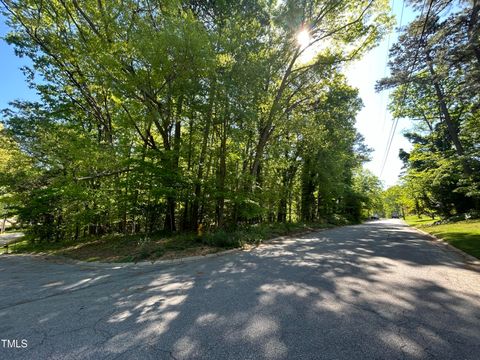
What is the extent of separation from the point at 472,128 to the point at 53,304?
17.8 metres

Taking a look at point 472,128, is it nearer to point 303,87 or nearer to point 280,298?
point 303,87

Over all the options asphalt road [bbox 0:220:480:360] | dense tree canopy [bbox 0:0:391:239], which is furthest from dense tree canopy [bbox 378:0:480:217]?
asphalt road [bbox 0:220:480:360]

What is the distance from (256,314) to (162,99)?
31.8 feet

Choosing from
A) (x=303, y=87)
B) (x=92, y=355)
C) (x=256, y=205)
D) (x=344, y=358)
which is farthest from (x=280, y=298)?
(x=303, y=87)

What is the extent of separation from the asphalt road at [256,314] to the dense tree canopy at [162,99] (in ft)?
17.2

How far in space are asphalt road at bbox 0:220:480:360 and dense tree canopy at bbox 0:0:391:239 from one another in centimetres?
523

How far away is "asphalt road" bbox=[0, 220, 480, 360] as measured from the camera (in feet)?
7.95

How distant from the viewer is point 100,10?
31.6 ft

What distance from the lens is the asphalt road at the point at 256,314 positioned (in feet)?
7.95

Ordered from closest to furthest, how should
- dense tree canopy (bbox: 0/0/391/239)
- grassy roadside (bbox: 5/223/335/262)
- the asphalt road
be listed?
the asphalt road → grassy roadside (bbox: 5/223/335/262) → dense tree canopy (bbox: 0/0/391/239)

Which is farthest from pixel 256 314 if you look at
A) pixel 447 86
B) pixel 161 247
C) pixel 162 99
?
pixel 447 86

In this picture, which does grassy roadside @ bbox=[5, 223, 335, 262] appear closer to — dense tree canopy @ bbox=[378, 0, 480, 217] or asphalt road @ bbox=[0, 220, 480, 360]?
asphalt road @ bbox=[0, 220, 480, 360]

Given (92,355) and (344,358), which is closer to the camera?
(344,358)

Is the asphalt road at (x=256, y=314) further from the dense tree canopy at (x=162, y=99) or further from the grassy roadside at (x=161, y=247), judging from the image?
the dense tree canopy at (x=162, y=99)
